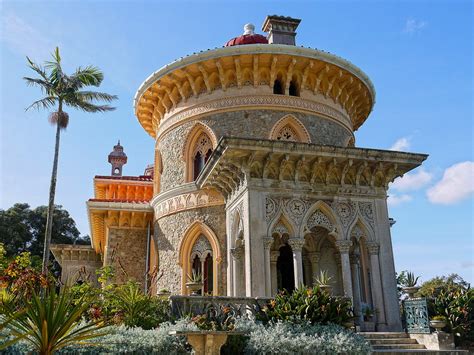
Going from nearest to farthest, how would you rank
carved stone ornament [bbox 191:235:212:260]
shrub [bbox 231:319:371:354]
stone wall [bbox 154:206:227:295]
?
1. shrub [bbox 231:319:371:354]
2. stone wall [bbox 154:206:227:295]
3. carved stone ornament [bbox 191:235:212:260]

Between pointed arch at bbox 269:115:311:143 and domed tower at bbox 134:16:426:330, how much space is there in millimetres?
35

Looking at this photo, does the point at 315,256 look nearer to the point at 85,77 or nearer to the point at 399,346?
the point at 399,346

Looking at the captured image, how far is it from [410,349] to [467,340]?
5.72 feet

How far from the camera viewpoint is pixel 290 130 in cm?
1589

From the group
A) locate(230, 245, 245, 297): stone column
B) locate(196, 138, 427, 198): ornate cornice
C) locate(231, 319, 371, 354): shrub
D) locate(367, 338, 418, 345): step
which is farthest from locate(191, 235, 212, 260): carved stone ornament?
locate(367, 338, 418, 345): step

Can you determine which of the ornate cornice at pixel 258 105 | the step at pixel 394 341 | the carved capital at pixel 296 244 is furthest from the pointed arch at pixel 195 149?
the step at pixel 394 341

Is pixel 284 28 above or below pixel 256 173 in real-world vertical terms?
above

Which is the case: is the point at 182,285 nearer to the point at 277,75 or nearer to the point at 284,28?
the point at 277,75

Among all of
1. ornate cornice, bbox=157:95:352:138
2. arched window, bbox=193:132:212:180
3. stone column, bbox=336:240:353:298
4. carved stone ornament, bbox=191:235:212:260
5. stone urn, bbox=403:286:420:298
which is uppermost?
ornate cornice, bbox=157:95:352:138

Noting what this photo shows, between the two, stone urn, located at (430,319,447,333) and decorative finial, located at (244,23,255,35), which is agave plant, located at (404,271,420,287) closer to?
stone urn, located at (430,319,447,333)

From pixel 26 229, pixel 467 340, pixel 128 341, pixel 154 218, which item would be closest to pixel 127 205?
pixel 154 218

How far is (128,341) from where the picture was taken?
7723mm

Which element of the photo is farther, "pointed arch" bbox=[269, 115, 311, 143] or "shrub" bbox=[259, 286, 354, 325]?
"pointed arch" bbox=[269, 115, 311, 143]

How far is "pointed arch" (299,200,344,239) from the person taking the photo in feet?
41.6
